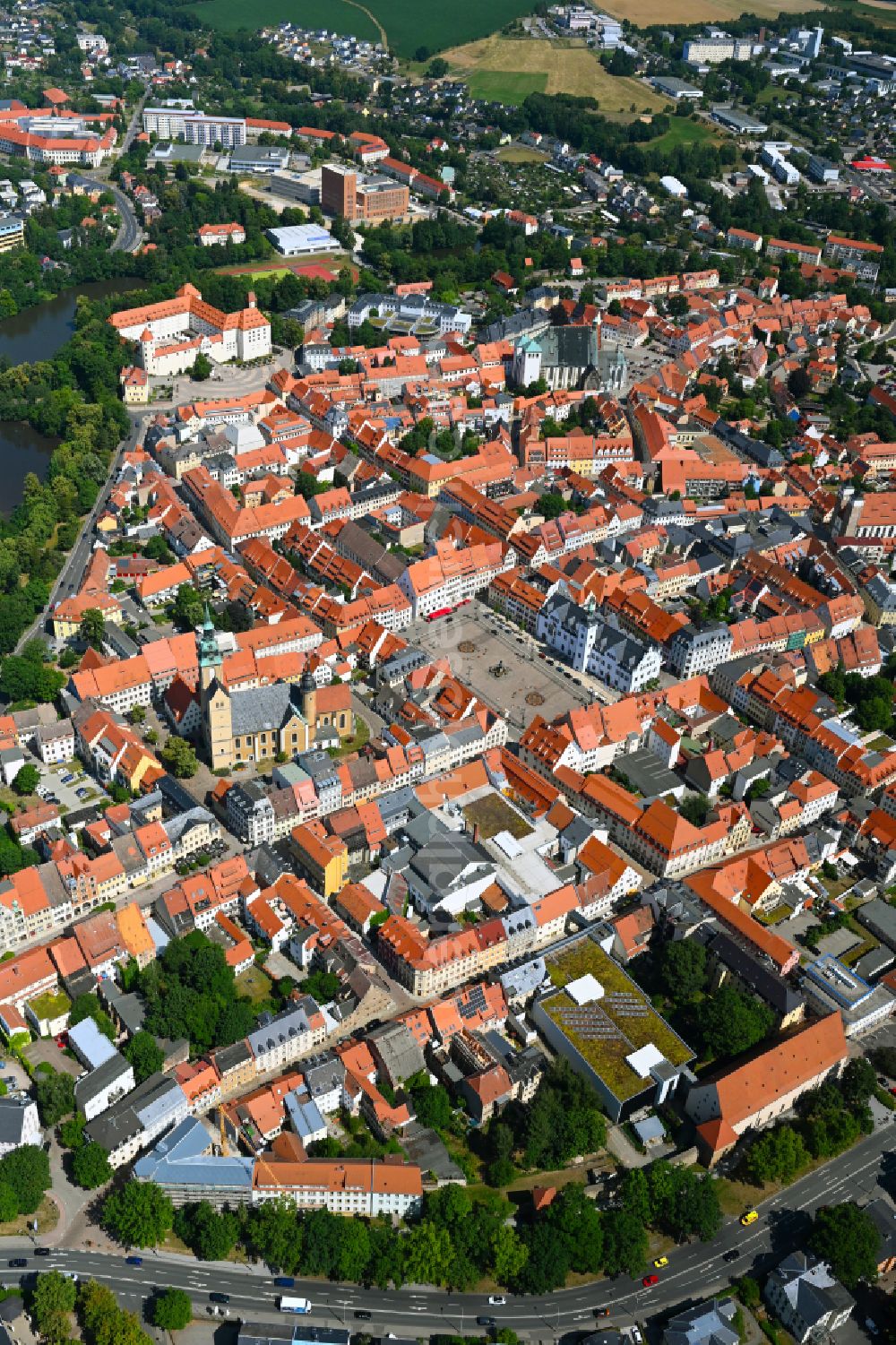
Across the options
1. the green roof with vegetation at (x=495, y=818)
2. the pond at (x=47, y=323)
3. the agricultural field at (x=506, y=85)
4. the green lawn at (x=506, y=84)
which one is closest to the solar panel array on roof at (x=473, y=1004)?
the green roof with vegetation at (x=495, y=818)

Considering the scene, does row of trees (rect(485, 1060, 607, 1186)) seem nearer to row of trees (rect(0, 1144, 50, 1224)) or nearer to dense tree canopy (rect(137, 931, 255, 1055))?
dense tree canopy (rect(137, 931, 255, 1055))

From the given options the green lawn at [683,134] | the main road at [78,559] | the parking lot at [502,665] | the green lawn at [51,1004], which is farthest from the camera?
the green lawn at [683,134]

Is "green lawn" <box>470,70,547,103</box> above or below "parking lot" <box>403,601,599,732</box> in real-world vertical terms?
above

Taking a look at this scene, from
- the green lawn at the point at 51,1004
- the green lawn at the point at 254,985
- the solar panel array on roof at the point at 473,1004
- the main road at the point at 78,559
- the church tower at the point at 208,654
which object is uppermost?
the church tower at the point at 208,654

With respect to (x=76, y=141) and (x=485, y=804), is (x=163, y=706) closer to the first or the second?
(x=485, y=804)

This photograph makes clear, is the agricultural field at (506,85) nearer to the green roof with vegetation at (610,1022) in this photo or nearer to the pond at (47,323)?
the pond at (47,323)

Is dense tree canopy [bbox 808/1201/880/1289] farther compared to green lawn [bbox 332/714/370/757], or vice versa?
green lawn [bbox 332/714/370/757]

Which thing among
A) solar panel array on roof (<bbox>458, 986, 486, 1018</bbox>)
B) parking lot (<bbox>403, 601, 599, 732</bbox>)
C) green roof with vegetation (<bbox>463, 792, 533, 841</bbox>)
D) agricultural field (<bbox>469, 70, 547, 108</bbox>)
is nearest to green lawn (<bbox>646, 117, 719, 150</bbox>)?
agricultural field (<bbox>469, 70, 547, 108</bbox>)
